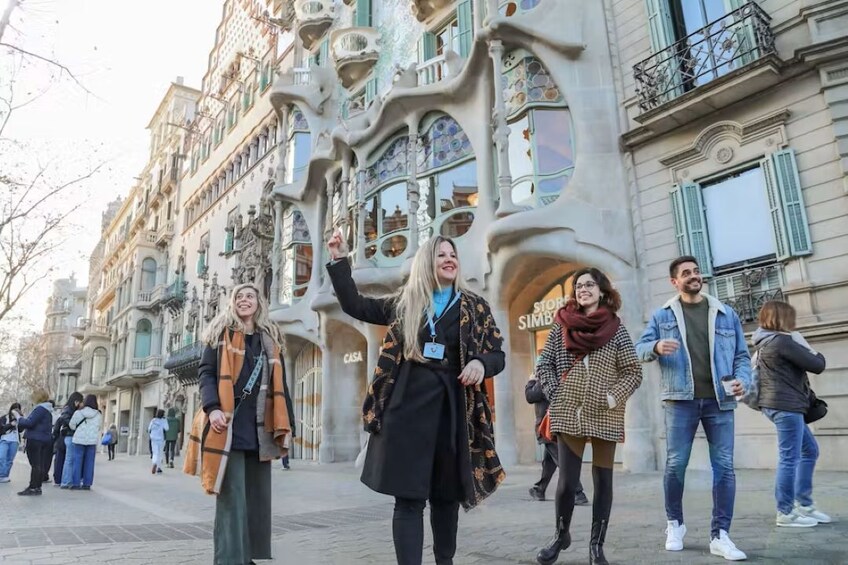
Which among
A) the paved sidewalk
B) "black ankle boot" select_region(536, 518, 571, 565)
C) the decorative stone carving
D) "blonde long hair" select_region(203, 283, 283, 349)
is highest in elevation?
the decorative stone carving

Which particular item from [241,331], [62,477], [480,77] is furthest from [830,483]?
[62,477]

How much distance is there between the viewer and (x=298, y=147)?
23234mm

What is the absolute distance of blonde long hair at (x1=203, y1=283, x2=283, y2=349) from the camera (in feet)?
13.0

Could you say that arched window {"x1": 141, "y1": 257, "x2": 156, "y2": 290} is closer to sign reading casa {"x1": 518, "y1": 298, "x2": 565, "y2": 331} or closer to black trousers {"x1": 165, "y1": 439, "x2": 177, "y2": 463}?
black trousers {"x1": 165, "y1": 439, "x2": 177, "y2": 463}

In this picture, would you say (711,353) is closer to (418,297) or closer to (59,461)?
(418,297)

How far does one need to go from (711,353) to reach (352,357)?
16.0 metres

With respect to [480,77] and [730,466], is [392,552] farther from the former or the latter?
[480,77]

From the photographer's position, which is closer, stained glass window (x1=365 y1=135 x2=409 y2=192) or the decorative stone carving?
the decorative stone carving

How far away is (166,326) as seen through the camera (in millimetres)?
39812

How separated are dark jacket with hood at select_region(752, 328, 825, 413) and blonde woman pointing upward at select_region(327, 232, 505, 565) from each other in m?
2.84

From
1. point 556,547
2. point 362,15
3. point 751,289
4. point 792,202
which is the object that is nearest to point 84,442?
point 556,547

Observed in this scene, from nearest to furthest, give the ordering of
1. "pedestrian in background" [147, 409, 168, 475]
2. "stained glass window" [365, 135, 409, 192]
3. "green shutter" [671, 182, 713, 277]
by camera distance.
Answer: "green shutter" [671, 182, 713, 277] → "pedestrian in background" [147, 409, 168, 475] → "stained glass window" [365, 135, 409, 192]

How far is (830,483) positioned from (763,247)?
4491 millimetres

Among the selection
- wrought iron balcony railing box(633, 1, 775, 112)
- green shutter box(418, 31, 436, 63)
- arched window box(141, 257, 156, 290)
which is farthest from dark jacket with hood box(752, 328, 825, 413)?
arched window box(141, 257, 156, 290)
